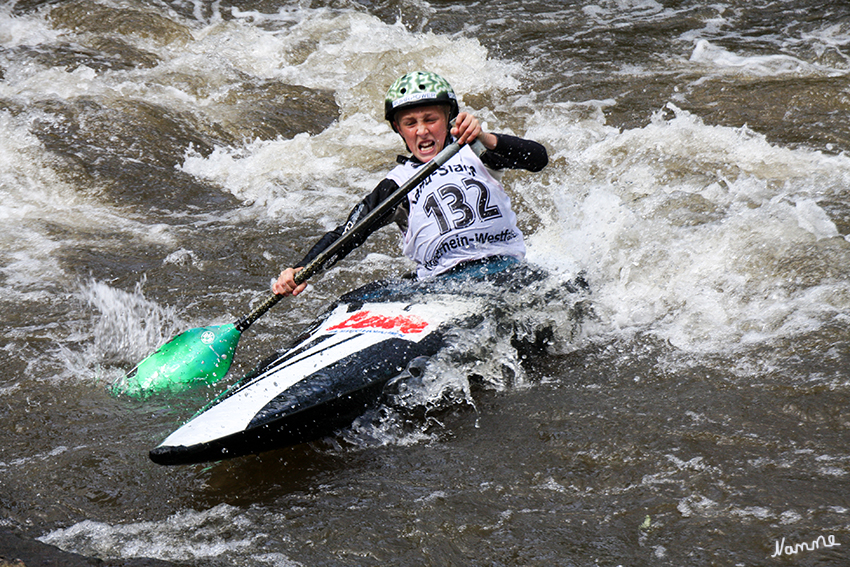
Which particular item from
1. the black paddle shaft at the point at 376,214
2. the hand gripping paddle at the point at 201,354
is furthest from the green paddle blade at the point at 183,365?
the black paddle shaft at the point at 376,214

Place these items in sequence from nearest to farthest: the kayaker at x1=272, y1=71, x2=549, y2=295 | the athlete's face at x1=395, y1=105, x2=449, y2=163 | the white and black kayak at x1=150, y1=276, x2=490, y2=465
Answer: the white and black kayak at x1=150, y1=276, x2=490, y2=465, the kayaker at x1=272, y1=71, x2=549, y2=295, the athlete's face at x1=395, y1=105, x2=449, y2=163

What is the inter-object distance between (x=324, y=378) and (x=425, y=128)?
4.64ft

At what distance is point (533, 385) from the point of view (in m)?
3.41

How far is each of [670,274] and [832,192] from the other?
1.75m

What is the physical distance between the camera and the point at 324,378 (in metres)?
3.06

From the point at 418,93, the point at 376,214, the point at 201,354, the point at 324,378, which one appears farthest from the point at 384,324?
the point at 418,93

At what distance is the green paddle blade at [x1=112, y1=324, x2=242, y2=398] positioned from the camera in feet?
→ 11.9

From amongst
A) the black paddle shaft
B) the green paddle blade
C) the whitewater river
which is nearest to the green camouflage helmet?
the black paddle shaft

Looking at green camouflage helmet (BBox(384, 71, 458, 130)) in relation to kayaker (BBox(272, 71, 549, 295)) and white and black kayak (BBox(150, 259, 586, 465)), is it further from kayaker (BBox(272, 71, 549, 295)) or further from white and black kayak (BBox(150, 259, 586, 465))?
white and black kayak (BBox(150, 259, 586, 465))

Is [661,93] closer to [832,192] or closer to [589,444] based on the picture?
[832,192]

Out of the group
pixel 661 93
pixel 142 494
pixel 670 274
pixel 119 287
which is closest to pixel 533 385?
pixel 670 274

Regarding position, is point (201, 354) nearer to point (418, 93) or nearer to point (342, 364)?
point (342, 364)

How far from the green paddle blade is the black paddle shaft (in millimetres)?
213

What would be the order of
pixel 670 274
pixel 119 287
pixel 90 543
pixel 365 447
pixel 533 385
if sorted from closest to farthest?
1. pixel 90 543
2. pixel 365 447
3. pixel 533 385
4. pixel 670 274
5. pixel 119 287
